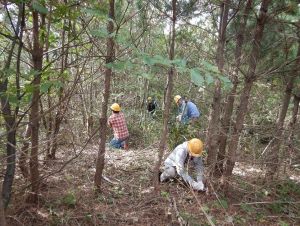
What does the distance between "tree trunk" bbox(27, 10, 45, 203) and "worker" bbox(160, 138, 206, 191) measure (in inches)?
95.4

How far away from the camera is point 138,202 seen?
205 inches

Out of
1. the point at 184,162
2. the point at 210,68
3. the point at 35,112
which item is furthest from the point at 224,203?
the point at 210,68

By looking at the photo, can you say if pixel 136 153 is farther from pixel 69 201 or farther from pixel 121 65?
pixel 121 65

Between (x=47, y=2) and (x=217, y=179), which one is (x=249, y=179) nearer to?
(x=217, y=179)

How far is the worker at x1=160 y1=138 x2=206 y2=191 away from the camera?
5707mm

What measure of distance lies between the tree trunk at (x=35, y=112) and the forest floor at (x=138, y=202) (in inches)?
7.2

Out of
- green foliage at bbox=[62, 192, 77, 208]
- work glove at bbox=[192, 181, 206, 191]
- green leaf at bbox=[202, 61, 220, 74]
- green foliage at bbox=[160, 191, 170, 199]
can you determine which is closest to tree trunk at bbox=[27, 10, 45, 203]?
green foliage at bbox=[62, 192, 77, 208]

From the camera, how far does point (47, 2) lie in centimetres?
280

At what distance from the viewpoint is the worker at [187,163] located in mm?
5707

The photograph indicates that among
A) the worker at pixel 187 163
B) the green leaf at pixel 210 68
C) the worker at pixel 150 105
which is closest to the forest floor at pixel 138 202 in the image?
the worker at pixel 187 163

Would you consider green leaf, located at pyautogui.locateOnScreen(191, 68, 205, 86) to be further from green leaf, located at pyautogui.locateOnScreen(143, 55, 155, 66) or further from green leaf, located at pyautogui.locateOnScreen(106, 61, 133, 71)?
green leaf, located at pyautogui.locateOnScreen(106, 61, 133, 71)

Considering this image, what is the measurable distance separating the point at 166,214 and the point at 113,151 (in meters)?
3.74

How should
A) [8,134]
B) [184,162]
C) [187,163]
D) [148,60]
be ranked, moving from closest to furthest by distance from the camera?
1. [148,60]
2. [8,134]
3. [187,163]
4. [184,162]

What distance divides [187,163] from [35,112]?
3013mm
